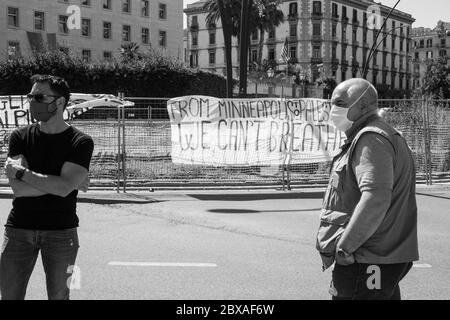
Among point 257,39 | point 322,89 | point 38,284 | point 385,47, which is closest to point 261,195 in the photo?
point 38,284

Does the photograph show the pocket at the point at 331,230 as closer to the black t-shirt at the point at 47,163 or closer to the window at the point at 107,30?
the black t-shirt at the point at 47,163

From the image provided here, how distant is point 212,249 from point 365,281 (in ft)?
13.4

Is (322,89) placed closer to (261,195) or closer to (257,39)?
(257,39)

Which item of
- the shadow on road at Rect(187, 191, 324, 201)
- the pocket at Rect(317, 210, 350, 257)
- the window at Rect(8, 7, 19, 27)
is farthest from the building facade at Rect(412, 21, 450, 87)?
the pocket at Rect(317, 210, 350, 257)

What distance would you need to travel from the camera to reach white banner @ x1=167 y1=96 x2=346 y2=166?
1234 centimetres

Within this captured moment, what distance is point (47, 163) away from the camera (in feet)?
11.4

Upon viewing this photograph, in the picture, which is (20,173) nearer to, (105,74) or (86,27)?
(105,74)

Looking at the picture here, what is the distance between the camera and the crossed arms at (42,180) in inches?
132

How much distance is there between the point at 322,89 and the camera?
75875 mm

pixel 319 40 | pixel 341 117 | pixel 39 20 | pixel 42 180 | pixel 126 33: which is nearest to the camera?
pixel 341 117

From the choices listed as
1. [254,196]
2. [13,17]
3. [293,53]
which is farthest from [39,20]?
[254,196]

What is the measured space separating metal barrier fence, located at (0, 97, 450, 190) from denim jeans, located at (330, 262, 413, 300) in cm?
930

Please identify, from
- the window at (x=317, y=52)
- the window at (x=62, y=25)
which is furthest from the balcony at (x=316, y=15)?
the window at (x=62, y=25)

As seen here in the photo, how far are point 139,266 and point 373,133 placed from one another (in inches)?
148
